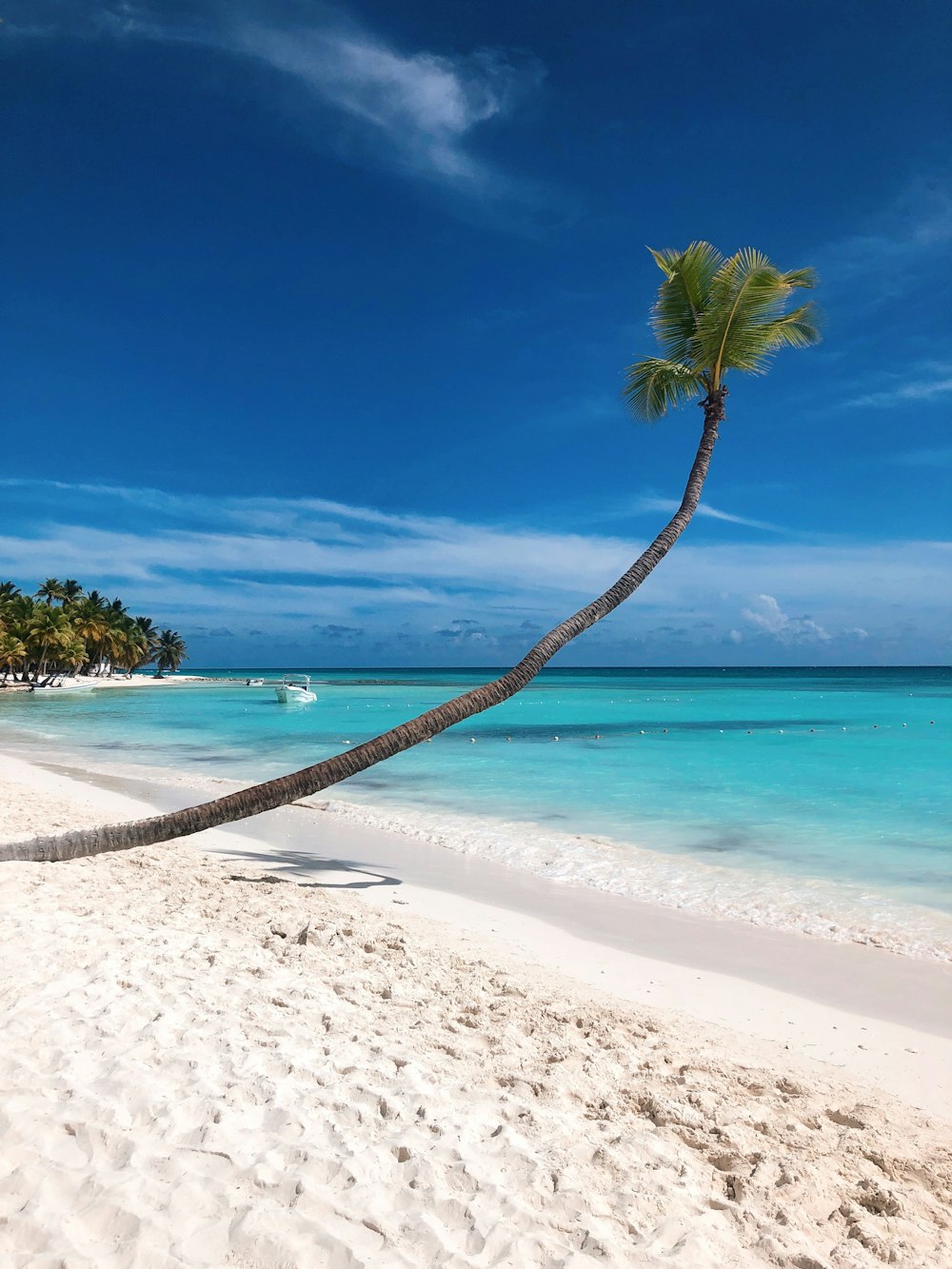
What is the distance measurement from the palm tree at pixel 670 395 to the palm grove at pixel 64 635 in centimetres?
6224

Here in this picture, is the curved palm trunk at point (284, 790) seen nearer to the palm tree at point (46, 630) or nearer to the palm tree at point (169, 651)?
the palm tree at point (46, 630)

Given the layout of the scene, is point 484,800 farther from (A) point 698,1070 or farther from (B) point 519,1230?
(B) point 519,1230

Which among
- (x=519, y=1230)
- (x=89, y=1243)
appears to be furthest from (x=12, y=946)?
(x=519, y=1230)

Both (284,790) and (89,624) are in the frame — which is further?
(89,624)

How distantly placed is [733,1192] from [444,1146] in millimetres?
1128

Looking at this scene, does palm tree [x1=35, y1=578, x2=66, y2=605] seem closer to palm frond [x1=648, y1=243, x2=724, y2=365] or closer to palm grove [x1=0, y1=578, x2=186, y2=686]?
palm grove [x1=0, y1=578, x2=186, y2=686]

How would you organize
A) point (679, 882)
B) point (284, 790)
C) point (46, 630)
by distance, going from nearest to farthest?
1. point (284, 790)
2. point (679, 882)
3. point (46, 630)

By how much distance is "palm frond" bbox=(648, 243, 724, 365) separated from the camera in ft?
31.1

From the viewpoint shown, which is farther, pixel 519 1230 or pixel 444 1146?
pixel 444 1146

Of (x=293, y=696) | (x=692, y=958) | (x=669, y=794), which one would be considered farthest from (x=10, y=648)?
(x=692, y=958)

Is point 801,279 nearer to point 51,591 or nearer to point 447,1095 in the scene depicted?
point 447,1095

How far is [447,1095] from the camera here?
11.1 feet

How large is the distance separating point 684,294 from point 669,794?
990 centimetres

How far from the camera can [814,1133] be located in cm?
334
